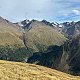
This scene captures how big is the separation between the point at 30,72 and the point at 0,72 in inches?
206

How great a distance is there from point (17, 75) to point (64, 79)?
8354 mm

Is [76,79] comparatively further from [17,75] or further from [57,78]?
[17,75]

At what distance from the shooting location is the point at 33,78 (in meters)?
45.3

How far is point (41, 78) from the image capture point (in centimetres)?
4547

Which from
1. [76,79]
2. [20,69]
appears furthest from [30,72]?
[76,79]

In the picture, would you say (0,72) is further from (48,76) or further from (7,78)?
(48,76)

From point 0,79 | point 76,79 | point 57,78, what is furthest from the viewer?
point 76,79

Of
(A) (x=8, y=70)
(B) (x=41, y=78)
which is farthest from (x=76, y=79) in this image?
(A) (x=8, y=70)

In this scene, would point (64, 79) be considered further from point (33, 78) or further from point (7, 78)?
point (7, 78)

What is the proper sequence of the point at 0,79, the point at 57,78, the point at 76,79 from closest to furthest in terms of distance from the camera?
the point at 0,79
the point at 57,78
the point at 76,79

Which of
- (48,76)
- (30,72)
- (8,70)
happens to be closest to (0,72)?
(8,70)

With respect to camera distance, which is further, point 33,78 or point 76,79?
point 76,79

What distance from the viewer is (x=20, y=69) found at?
165 feet

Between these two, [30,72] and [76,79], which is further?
[76,79]
